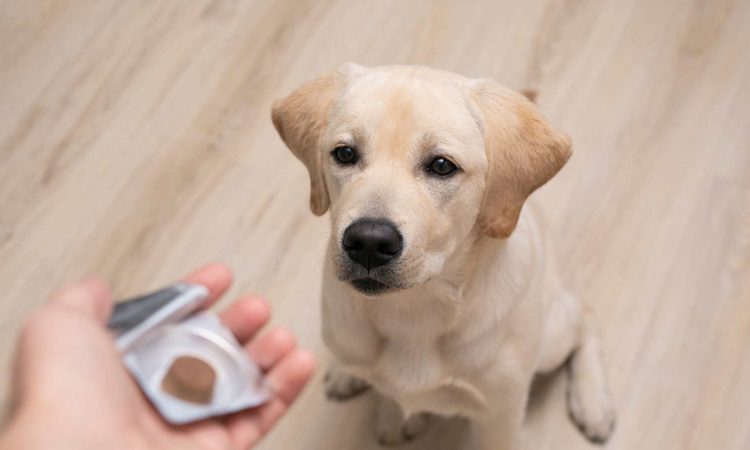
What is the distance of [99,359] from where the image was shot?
1.38 metres

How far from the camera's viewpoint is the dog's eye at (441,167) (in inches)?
57.2

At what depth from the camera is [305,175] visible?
2.66m

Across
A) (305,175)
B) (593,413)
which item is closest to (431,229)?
(593,413)

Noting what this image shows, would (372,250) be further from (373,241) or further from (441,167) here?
(441,167)

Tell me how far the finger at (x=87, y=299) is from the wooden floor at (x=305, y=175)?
0.93 metres

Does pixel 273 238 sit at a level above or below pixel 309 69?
below

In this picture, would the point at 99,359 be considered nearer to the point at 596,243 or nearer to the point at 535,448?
the point at 535,448

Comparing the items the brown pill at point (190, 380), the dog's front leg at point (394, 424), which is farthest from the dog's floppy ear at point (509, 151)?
the dog's front leg at point (394, 424)

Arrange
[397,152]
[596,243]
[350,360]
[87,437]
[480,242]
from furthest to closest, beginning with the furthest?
[596,243]
[350,360]
[480,242]
[397,152]
[87,437]

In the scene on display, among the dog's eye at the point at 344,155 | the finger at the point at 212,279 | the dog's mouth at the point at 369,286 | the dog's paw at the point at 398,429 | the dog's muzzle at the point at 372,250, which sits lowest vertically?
the dog's paw at the point at 398,429

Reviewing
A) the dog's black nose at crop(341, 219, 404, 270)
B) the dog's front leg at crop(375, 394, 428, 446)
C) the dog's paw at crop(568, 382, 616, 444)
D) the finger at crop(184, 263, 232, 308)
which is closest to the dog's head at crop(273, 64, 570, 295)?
the dog's black nose at crop(341, 219, 404, 270)

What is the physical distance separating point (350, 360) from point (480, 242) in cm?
45

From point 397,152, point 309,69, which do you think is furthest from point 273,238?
point 397,152

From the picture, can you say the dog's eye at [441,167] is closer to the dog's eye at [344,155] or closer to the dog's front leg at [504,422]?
the dog's eye at [344,155]
